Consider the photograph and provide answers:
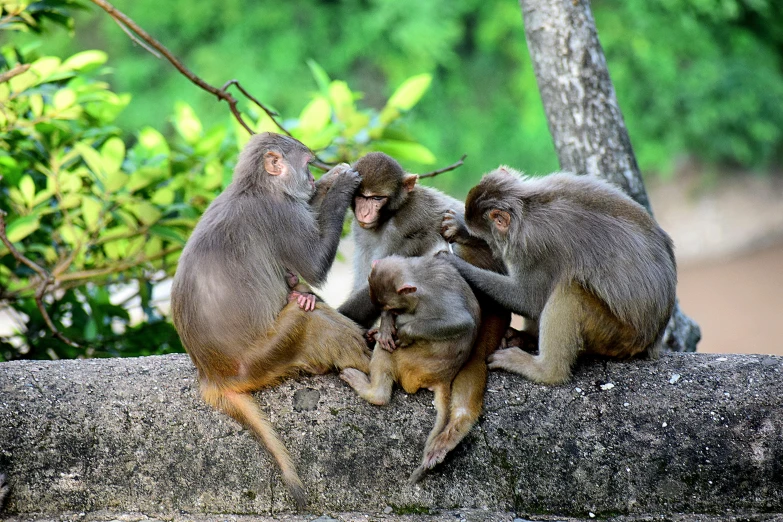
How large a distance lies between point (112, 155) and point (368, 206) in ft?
5.81

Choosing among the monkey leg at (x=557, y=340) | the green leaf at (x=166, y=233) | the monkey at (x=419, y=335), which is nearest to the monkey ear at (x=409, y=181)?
the monkey at (x=419, y=335)

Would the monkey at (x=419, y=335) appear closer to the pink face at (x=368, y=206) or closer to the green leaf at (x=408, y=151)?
the pink face at (x=368, y=206)

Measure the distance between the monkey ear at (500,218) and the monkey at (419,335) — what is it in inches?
13.1

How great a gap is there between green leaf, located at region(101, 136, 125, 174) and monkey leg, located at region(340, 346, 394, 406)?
2149 mm

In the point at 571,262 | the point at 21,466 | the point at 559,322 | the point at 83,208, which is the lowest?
the point at 21,466

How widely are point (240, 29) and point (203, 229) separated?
43.8ft

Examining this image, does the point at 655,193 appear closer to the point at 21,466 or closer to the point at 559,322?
the point at 559,322

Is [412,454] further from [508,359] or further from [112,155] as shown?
[112,155]

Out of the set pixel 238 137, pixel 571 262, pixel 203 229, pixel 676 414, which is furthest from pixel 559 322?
pixel 238 137

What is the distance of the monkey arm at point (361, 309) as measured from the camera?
3996mm

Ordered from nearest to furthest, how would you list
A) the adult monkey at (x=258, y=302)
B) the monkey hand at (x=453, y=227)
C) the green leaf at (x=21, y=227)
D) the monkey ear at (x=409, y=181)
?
1. the adult monkey at (x=258, y=302)
2. the monkey hand at (x=453, y=227)
3. the monkey ear at (x=409, y=181)
4. the green leaf at (x=21, y=227)

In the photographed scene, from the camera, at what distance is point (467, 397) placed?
3.54 meters

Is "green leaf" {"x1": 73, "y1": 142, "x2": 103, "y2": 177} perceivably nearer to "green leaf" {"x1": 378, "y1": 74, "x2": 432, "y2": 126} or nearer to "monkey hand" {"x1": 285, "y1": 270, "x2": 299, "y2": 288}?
"monkey hand" {"x1": 285, "y1": 270, "x2": 299, "y2": 288}

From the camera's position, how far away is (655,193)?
15805 millimetres
